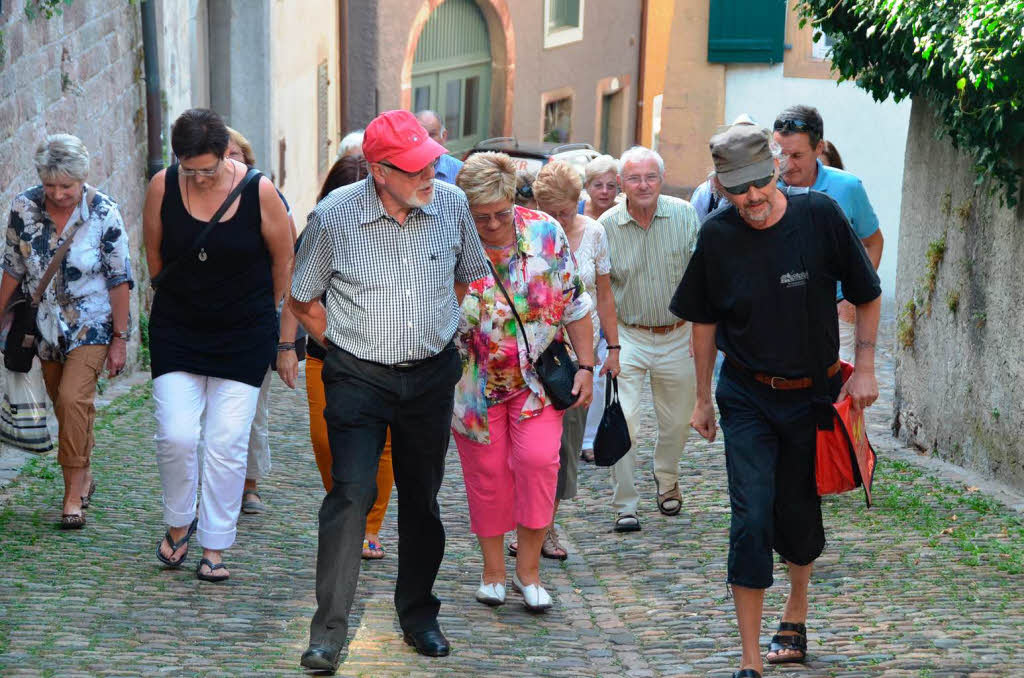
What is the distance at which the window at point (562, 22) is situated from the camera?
2591cm

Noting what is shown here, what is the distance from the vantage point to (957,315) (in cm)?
841

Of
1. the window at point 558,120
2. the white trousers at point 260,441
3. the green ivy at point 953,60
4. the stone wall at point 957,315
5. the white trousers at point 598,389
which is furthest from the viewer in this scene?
the window at point 558,120

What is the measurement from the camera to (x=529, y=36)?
25141 millimetres

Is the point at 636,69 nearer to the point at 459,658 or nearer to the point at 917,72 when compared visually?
the point at 917,72

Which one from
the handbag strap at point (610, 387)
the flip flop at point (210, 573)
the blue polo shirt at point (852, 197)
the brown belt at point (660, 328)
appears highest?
the blue polo shirt at point (852, 197)

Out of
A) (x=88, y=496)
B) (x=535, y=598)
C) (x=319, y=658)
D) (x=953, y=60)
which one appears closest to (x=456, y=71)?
(x=953, y=60)

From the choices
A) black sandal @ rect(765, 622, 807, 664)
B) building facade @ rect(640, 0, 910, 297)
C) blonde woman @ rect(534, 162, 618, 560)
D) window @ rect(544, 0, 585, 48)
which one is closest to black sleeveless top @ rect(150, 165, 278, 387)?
blonde woman @ rect(534, 162, 618, 560)

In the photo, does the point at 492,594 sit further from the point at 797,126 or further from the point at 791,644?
the point at 797,126

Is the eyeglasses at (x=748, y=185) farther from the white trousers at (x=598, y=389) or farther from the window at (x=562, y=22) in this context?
the window at (x=562, y=22)

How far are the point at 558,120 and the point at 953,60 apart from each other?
67.2 feet

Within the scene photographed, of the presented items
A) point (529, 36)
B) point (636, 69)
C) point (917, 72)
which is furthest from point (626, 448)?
point (636, 69)

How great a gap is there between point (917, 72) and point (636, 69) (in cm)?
2295

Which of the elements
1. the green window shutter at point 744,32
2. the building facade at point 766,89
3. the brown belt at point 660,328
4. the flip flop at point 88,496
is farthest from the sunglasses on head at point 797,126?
the green window shutter at point 744,32

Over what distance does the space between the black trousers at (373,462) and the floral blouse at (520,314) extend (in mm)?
496
